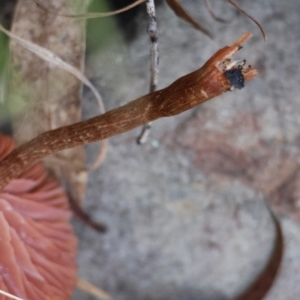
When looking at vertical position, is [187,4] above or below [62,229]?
above

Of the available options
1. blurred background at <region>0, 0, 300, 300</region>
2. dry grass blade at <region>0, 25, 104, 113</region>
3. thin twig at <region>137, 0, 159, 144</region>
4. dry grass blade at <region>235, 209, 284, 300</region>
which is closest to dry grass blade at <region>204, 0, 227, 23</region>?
blurred background at <region>0, 0, 300, 300</region>

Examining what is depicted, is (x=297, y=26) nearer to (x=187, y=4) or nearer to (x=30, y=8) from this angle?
(x=187, y=4)

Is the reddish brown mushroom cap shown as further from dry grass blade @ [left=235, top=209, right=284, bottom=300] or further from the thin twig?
dry grass blade @ [left=235, top=209, right=284, bottom=300]

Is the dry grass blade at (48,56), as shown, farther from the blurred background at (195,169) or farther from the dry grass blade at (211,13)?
the dry grass blade at (211,13)

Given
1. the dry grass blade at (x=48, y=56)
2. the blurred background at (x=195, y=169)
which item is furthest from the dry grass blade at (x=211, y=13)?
the dry grass blade at (x=48, y=56)

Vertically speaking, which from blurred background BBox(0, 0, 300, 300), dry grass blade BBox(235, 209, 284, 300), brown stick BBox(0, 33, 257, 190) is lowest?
dry grass blade BBox(235, 209, 284, 300)

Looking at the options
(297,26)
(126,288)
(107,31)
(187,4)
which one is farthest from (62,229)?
(297,26)
